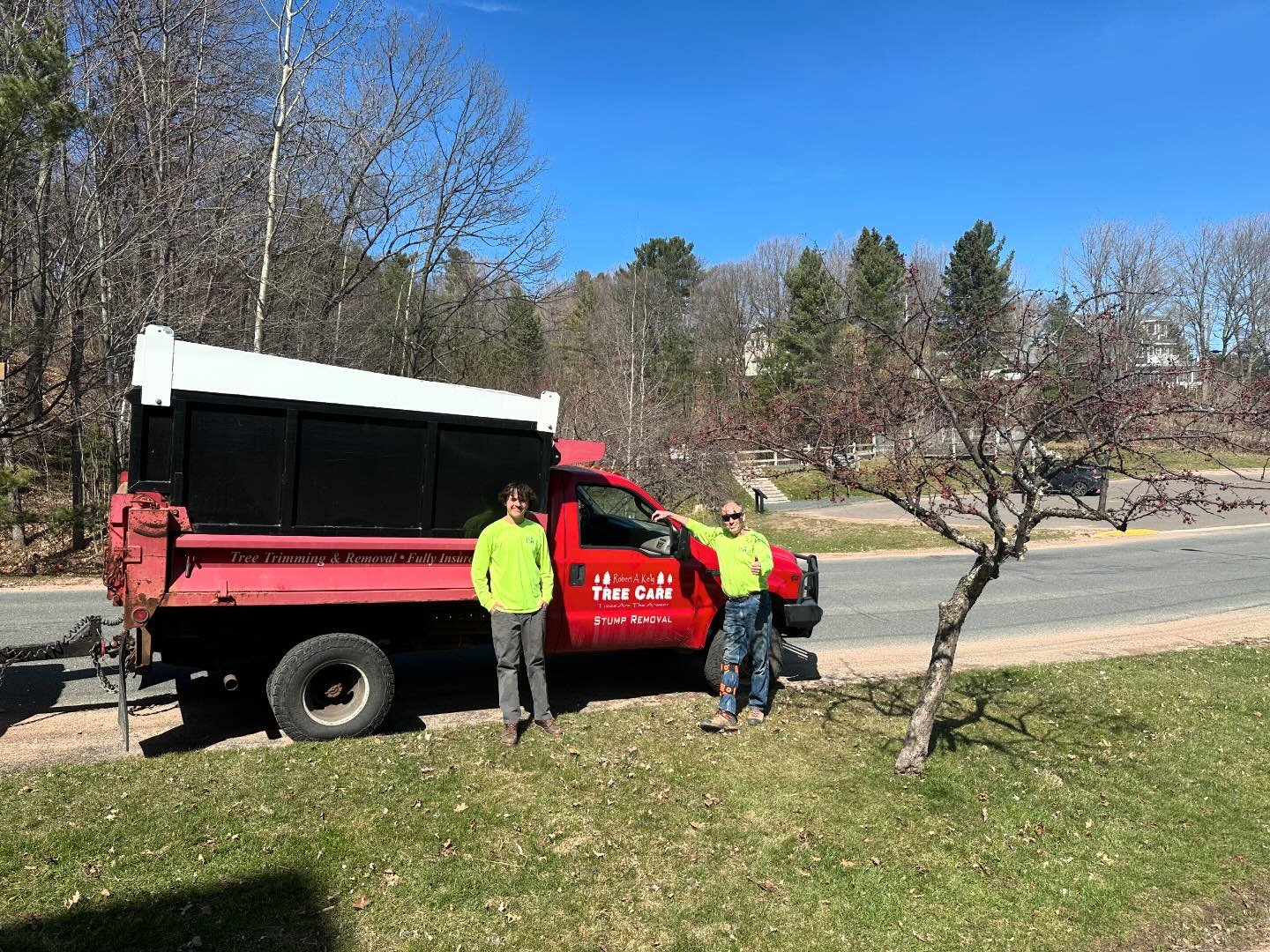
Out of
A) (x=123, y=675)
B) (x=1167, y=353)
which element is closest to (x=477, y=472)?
(x=123, y=675)

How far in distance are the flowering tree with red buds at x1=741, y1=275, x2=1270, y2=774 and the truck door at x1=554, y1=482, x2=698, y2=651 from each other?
5.79 feet

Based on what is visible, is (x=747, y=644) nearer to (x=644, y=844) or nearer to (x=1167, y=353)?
(x=644, y=844)

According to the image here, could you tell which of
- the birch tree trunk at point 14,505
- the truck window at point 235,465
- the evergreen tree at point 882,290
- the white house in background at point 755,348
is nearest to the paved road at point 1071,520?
the evergreen tree at point 882,290

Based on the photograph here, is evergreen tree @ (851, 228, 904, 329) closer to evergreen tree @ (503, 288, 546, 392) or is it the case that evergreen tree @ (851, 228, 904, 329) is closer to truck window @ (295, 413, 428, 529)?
truck window @ (295, 413, 428, 529)

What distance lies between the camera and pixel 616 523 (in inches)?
274

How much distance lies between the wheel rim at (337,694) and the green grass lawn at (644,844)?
268 mm

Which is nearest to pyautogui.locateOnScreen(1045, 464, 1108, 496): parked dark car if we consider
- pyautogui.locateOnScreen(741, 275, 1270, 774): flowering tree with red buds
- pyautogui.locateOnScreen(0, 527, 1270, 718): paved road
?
pyautogui.locateOnScreen(741, 275, 1270, 774): flowering tree with red buds

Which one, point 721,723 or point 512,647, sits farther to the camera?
point 721,723

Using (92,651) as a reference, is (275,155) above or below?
above

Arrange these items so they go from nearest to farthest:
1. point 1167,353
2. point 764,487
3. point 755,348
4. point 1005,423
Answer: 1. point 1005,423
2. point 1167,353
3. point 764,487
4. point 755,348

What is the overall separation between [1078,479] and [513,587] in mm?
4311

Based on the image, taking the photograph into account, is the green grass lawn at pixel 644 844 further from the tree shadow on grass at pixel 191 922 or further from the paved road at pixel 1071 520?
the paved road at pixel 1071 520

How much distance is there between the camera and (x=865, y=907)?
3.96 m

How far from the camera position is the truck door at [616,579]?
21.2ft
